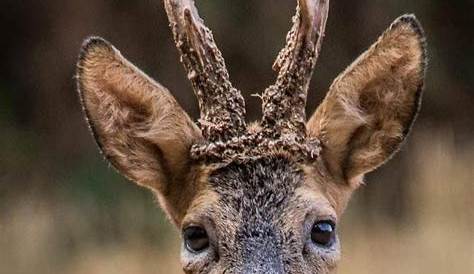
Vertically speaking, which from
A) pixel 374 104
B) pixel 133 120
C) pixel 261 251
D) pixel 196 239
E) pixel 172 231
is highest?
pixel 172 231

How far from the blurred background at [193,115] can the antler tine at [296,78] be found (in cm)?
867

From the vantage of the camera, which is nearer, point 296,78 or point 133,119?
point 296,78

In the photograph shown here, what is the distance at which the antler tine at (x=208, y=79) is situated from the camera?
1056cm

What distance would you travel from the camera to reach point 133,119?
10953mm

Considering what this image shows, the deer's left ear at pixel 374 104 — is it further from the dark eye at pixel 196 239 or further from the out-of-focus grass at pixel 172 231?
the out-of-focus grass at pixel 172 231

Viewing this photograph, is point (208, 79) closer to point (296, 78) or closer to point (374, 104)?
point (296, 78)

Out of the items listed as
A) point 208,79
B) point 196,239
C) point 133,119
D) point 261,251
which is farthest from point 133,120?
point 261,251

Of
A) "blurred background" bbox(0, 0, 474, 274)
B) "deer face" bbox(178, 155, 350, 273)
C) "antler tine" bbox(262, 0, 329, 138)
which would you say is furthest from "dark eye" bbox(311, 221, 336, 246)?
"blurred background" bbox(0, 0, 474, 274)

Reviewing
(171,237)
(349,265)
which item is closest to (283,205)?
(349,265)

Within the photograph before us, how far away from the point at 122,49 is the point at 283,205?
1607cm

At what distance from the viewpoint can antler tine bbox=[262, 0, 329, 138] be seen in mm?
10547

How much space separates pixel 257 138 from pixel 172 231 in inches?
462

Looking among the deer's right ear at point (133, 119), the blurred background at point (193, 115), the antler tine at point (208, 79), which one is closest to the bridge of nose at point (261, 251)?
the antler tine at point (208, 79)

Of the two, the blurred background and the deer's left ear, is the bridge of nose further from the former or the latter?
the blurred background
